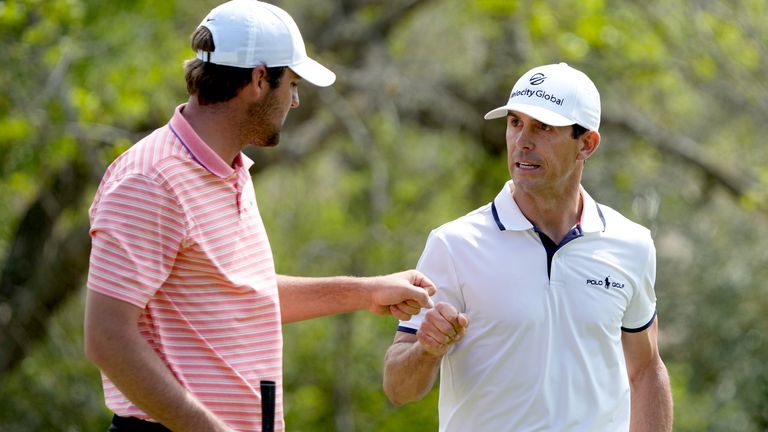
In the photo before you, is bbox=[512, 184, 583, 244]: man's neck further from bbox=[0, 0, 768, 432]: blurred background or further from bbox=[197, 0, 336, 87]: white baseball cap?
bbox=[0, 0, 768, 432]: blurred background

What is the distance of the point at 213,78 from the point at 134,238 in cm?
52

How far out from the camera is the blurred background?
959 centimetres

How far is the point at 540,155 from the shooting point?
3633mm

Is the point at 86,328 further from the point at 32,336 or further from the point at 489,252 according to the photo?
the point at 32,336

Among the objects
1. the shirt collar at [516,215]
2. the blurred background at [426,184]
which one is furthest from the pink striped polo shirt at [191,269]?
the blurred background at [426,184]

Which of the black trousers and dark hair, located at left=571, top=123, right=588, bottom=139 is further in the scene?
dark hair, located at left=571, top=123, right=588, bottom=139

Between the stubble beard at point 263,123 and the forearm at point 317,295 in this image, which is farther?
the forearm at point 317,295

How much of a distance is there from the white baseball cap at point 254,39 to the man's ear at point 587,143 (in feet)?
2.89

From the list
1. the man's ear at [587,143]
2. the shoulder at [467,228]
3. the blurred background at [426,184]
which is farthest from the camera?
the blurred background at [426,184]

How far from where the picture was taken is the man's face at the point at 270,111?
320 cm

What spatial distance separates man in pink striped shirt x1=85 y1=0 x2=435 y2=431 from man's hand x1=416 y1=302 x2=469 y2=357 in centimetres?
11

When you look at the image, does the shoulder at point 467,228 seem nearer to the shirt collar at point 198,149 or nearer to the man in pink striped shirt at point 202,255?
the man in pink striped shirt at point 202,255

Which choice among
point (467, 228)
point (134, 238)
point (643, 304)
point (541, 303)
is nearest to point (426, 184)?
point (643, 304)

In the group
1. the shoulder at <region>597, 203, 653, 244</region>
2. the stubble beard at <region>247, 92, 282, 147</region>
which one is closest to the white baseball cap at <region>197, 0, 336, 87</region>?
the stubble beard at <region>247, 92, 282, 147</region>
